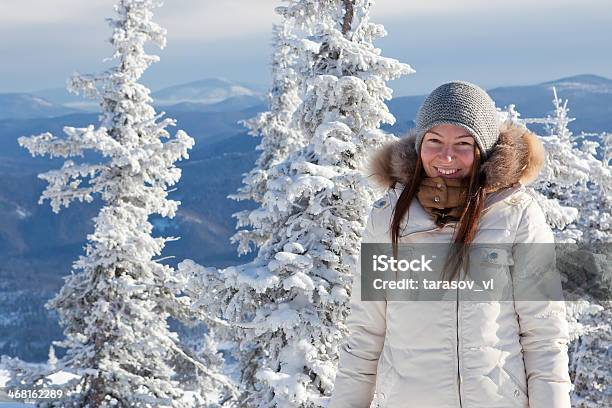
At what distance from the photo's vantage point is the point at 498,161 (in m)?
3.22

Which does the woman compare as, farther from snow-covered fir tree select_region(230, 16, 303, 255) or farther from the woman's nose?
snow-covered fir tree select_region(230, 16, 303, 255)

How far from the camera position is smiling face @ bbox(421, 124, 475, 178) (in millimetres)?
3273

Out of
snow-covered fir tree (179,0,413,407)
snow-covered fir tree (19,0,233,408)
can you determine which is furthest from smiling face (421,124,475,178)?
snow-covered fir tree (19,0,233,408)

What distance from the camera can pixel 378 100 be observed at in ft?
33.6

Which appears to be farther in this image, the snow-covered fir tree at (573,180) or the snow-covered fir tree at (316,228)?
Result: the snow-covered fir tree at (573,180)

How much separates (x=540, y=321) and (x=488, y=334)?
0.81 ft

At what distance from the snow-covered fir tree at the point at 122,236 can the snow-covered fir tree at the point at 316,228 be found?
20.3 feet

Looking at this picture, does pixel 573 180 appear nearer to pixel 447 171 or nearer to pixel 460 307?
pixel 447 171

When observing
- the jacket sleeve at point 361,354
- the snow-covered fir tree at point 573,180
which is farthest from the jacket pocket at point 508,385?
the snow-covered fir tree at point 573,180

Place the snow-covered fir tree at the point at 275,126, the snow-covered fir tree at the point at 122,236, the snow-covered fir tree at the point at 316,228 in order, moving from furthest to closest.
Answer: the snow-covered fir tree at the point at 275,126, the snow-covered fir tree at the point at 122,236, the snow-covered fir tree at the point at 316,228

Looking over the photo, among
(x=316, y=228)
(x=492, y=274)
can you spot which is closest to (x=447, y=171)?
(x=492, y=274)

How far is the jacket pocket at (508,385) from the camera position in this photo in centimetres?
303

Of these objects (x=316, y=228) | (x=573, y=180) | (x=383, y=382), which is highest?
(x=573, y=180)

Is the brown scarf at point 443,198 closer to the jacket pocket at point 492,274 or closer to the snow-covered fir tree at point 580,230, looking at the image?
the jacket pocket at point 492,274
